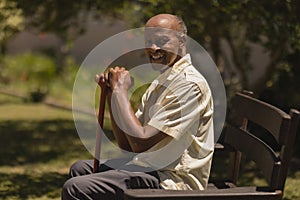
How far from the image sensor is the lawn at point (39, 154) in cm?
605

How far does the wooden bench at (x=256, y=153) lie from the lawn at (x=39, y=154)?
2.08 meters

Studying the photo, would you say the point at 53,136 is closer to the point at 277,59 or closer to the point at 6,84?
the point at 277,59

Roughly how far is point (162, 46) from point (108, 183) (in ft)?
2.37

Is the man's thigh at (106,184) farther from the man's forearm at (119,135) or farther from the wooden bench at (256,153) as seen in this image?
the wooden bench at (256,153)

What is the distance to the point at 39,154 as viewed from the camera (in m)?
7.75

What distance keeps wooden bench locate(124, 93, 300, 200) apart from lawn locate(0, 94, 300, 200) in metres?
2.08

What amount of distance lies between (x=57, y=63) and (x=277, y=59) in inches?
337

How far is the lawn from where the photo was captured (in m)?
6.05

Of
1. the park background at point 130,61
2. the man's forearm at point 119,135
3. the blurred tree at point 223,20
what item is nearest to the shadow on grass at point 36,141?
the park background at point 130,61

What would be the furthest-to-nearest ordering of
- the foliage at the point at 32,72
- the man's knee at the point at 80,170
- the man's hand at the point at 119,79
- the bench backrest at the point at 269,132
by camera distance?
the foliage at the point at 32,72
the man's knee at the point at 80,170
the man's hand at the point at 119,79
the bench backrest at the point at 269,132

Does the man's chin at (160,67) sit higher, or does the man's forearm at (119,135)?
the man's chin at (160,67)

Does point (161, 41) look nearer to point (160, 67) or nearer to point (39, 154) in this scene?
point (160, 67)

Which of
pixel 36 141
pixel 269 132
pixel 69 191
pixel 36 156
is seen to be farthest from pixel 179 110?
pixel 36 141

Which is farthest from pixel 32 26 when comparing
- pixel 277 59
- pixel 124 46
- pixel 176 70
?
pixel 176 70
